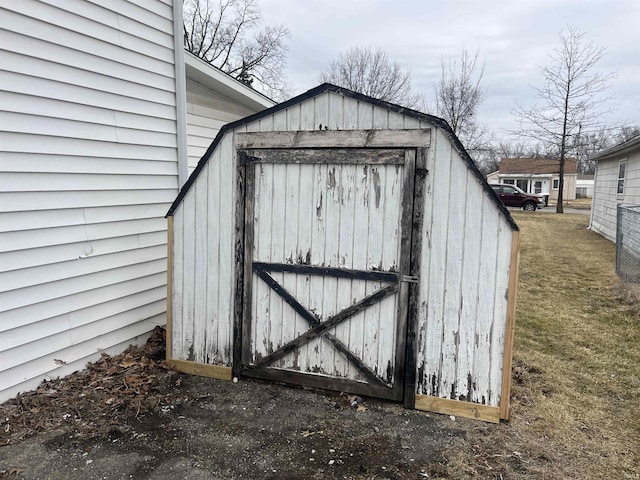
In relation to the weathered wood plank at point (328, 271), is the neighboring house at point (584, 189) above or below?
above

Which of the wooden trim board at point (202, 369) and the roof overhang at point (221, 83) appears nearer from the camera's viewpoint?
the wooden trim board at point (202, 369)

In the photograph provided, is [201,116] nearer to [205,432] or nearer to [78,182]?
[78,182]

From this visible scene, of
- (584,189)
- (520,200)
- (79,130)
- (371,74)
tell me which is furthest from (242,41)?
(584,189)

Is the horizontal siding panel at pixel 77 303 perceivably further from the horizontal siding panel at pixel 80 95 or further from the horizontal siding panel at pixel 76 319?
the horizontal siding panel at pixel 80 95

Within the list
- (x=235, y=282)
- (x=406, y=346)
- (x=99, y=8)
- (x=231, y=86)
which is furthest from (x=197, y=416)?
(x=231, y=86)

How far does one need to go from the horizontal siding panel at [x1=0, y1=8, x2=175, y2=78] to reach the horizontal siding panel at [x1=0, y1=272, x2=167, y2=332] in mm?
1957

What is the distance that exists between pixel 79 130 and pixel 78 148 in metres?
0.16

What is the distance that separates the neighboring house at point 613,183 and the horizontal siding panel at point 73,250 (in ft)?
38.4

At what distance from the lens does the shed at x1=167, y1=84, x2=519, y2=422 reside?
343 centimetres

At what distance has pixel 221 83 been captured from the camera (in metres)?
6.21

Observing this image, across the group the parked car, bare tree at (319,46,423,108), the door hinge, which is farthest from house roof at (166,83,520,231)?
bare tree at (319,46,423,108)

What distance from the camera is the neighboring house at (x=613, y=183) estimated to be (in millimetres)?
12094

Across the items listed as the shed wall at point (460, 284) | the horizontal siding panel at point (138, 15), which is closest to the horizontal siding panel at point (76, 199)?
the horizontal siding panel at point (138, 15)

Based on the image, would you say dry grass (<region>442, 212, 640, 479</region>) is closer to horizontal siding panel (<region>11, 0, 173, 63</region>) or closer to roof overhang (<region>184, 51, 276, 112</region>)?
horizontal siding panel (<region>11, 0, 173, 63</region>)
